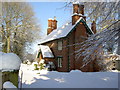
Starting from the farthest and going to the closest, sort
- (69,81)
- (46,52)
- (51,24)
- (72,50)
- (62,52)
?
(51,24) < (46,52) < (62,52) < (72,50) < (69,81)

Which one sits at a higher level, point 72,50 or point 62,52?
point 72,50

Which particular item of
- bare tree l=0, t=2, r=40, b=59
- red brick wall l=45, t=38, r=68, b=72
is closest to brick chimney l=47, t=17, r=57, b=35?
bare tree l=0, t=2, r=40, b=59

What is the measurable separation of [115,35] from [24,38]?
776 inches

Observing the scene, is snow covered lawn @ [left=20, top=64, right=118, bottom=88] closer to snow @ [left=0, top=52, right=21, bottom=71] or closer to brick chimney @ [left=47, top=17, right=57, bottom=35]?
snow @ [left=0, top=52, right=21, bottom=71]

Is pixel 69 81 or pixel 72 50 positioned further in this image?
pixel 72 50

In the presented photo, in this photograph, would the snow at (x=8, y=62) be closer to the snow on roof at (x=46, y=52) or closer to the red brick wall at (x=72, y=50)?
the red brick wall at (x=72, y=50)

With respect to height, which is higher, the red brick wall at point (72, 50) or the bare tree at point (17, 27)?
the bare tree at point (17, 27)

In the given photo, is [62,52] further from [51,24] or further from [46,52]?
[51,24]

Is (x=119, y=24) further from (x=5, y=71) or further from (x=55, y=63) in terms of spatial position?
(x=55, y=63)

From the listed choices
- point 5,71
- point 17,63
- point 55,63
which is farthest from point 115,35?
point 55,63

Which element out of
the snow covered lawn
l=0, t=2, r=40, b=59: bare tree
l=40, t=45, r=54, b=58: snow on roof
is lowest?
the snow covered lawn

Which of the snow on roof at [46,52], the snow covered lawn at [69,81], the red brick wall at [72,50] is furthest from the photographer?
the snow on roof at [46,52]

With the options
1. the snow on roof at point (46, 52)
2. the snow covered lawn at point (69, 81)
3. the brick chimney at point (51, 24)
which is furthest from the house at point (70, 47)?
the brick chimney at point (51, 24)

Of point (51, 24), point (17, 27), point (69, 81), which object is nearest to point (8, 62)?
point (69, 81)
